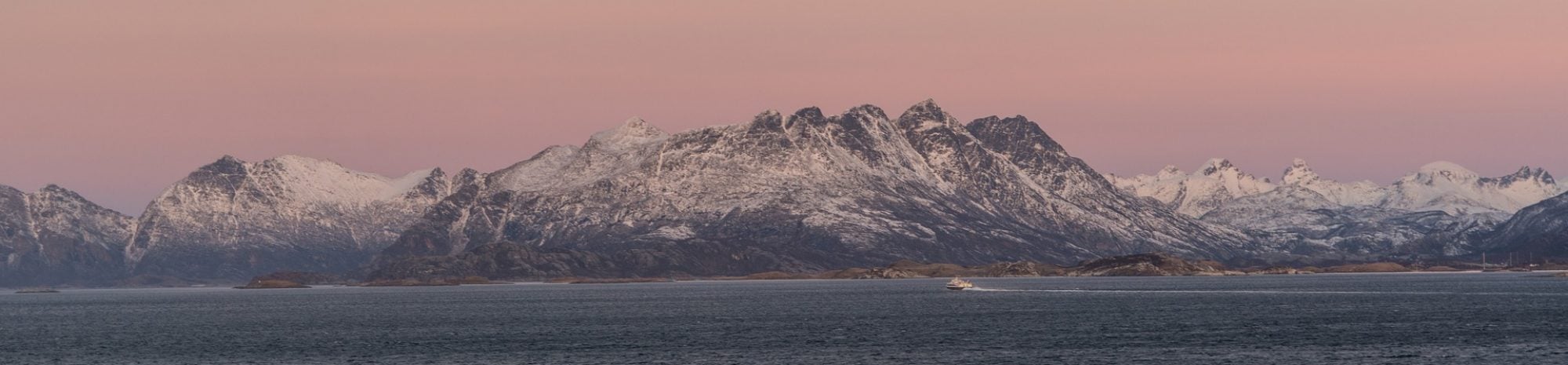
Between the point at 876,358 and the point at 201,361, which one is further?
the point at 201,361

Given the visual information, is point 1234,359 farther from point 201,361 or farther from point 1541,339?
point 201,361

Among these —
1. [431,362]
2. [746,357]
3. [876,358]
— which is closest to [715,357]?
[746,357]

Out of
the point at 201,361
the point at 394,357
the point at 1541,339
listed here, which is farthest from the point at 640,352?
the point at 1541,339

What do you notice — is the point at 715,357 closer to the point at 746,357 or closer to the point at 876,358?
the point at 746,357

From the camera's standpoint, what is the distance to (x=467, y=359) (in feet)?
632

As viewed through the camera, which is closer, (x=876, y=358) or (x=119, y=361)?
(x=876, y=358)

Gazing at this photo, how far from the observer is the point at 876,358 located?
606 ft

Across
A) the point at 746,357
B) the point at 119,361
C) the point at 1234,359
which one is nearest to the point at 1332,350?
the point at 1234,359

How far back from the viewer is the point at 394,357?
197 m

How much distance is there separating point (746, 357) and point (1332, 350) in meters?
60.3

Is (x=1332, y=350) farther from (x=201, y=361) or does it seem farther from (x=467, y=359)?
(x=201, y=361)

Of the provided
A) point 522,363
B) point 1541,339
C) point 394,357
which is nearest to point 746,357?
point 522,363

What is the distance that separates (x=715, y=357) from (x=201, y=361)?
5651 centimetres

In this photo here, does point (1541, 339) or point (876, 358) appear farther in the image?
point (1541, 339)
